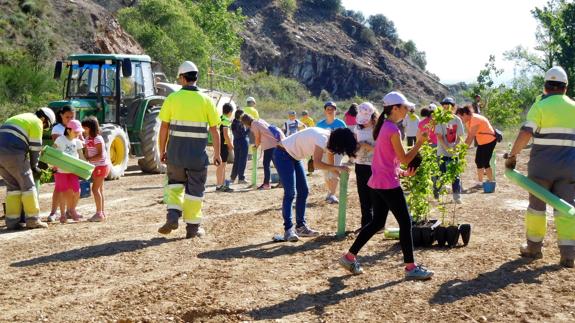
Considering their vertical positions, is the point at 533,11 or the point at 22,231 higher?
the point at 533,11

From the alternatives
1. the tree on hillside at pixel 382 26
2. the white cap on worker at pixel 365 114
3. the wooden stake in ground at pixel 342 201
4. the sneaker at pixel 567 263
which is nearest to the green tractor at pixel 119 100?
the wooden stake in ground at pixel 342 201

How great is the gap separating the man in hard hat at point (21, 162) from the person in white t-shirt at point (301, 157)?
3.17 m

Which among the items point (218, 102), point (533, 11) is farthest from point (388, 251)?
point (533, 11)

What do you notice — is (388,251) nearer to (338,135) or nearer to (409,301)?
(338,135)

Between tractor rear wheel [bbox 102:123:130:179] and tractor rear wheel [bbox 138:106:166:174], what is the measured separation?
0.56m

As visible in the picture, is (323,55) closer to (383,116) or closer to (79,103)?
(79,103)

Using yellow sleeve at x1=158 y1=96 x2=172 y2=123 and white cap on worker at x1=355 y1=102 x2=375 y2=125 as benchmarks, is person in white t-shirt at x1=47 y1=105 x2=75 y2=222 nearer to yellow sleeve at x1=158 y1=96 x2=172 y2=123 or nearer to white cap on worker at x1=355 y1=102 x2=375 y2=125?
yellow sleeve at x1=158 y1=96 x2=172 y2=123

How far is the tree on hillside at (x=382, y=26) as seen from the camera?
4478 inches

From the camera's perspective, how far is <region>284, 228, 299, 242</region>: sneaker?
8.74 m

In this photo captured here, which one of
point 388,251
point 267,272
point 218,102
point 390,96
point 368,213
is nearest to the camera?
point 390,96

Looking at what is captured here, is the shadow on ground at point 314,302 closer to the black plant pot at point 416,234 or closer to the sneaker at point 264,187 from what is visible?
the black plant pot at point 416,234

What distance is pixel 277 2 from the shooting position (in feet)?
322

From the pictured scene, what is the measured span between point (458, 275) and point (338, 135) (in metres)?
1.86

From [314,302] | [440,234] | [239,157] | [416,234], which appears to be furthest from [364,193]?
[239,157]
